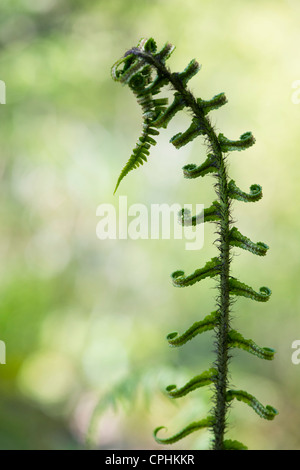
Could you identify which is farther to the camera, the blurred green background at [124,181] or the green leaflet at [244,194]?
the blurred green background at [124,181]

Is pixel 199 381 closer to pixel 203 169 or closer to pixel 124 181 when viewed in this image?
pixel 203 169

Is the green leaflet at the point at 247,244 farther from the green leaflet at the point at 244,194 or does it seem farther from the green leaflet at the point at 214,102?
the green leaflet at the point at 214,102

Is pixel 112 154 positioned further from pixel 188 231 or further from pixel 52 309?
pixel 52 309

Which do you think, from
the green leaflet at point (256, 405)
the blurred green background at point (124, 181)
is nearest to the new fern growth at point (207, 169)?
the green leaflet at point (256, 405)

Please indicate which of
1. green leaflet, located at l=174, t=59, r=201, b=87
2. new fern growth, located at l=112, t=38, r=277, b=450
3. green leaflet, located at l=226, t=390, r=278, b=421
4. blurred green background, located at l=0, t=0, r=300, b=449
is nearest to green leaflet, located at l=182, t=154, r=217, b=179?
new fern growth, located at l=112, t=38, r=277, b=450

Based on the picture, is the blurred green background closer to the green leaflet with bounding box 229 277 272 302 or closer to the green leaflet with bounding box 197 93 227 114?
the green leaflet with bounding box 229 277 272 302

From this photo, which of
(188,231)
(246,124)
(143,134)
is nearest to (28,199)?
(188,231)
